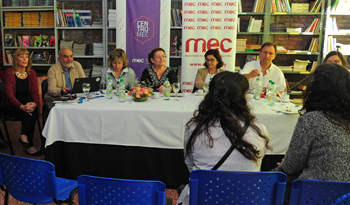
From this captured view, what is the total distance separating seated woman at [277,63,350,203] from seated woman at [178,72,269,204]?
7.7 inches

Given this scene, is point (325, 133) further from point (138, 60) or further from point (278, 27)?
point (278, 27)

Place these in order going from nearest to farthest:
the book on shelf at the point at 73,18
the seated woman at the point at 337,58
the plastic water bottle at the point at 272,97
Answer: the plastic water bottle at the point at 272,97 → the seated woman at the point at 337,58 → the book on shelf at the point at 73,18

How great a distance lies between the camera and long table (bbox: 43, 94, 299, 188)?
240 centimetres

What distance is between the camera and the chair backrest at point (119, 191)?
1136mm

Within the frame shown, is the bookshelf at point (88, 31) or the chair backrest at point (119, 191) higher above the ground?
the bookshelf at point (88, 31)

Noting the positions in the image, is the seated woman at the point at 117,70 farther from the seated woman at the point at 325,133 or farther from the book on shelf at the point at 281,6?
the book on shelf at the point at 281,6

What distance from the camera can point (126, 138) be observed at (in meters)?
2.44

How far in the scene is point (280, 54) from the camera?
5.18m

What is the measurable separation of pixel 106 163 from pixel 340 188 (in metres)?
1.85


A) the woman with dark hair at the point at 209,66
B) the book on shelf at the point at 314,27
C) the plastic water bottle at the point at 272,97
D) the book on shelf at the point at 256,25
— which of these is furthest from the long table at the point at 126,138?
the book on shelf at the point at 314,27

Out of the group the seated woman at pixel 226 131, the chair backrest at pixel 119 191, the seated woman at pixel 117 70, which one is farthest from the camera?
the seated woman at pixel 117 70

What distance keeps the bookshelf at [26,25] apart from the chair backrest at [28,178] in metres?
4.23

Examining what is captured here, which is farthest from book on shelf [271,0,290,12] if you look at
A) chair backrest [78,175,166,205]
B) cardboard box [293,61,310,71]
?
chair backrest [78,175,166,205]

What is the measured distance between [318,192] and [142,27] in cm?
404
